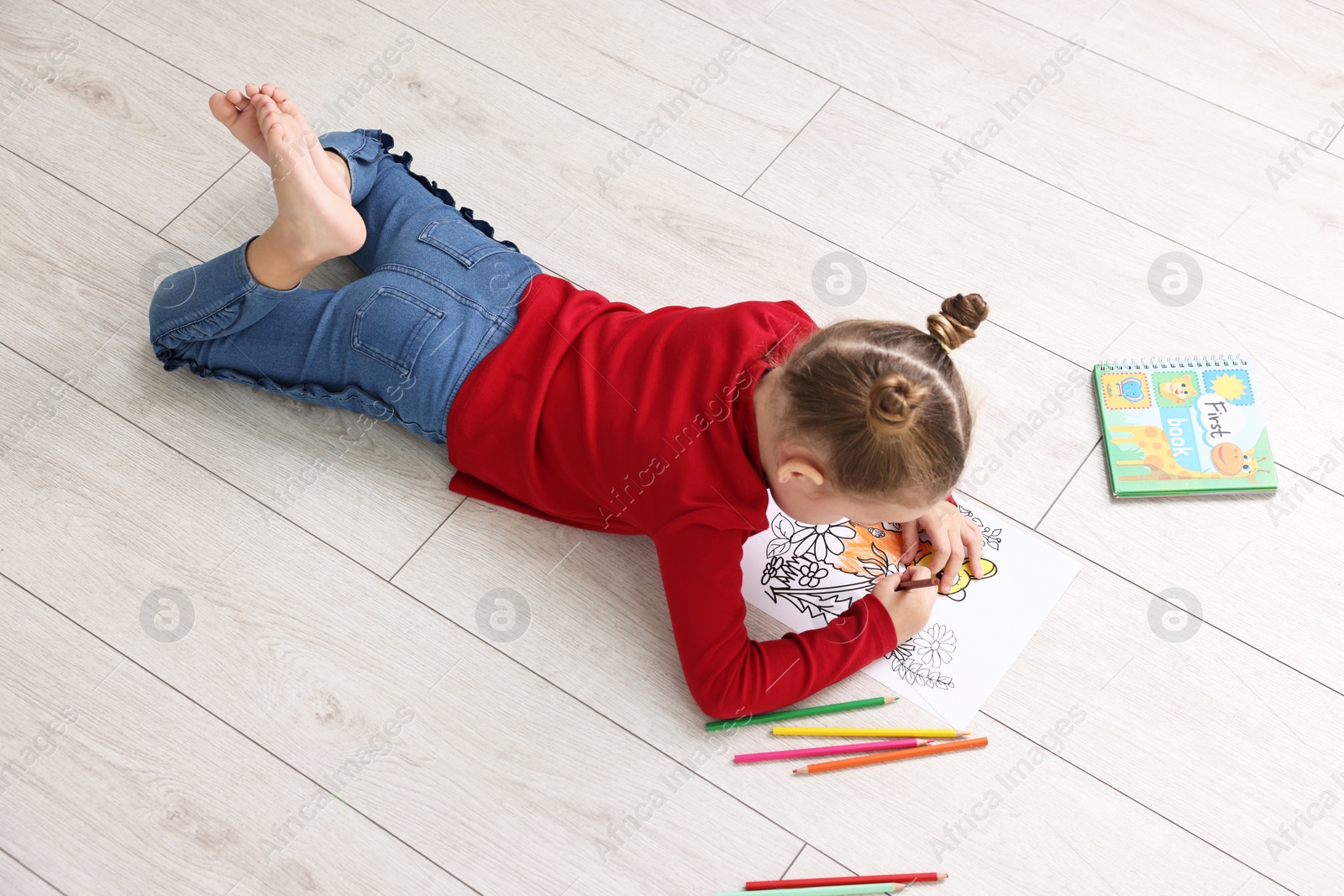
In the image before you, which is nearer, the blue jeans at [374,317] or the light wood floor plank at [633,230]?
the blue jeans at [374,317]

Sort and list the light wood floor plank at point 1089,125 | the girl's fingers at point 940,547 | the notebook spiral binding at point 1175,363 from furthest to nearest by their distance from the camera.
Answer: the light wood floor plank at point 1089,125, the notebook spiral binding at point 1175,363, the girl's fingers at point 940,547

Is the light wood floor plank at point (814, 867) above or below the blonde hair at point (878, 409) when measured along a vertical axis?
below

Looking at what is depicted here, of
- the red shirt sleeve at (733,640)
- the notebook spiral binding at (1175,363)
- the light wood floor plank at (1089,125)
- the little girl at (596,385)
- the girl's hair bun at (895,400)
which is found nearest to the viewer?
the girl's hair bun at (895,400)

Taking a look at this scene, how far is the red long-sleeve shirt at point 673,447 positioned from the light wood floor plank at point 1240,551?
29 cm

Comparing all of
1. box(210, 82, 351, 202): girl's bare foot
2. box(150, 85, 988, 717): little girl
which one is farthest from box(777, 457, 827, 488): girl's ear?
box(210, 82, 351, 202): girl's bare foot

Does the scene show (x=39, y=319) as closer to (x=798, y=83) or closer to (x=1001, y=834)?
(x=798, y=83)

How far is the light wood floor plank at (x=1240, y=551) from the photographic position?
1.08 meters

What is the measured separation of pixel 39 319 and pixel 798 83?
98 cm

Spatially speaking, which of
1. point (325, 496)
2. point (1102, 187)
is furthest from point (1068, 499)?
point (325, 496)

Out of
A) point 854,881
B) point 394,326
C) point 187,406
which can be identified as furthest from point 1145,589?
point 187,406

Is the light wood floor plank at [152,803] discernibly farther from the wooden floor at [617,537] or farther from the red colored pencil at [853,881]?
the red colored pencil at [853,881]

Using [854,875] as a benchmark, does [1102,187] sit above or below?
above

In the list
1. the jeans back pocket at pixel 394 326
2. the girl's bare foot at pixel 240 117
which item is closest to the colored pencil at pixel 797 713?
the jeans back pocket at pixel 394 326

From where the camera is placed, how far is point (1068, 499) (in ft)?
3.73
